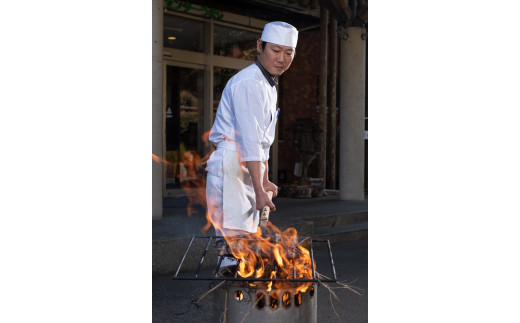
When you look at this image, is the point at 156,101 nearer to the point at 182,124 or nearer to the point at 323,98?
the point at 182,124

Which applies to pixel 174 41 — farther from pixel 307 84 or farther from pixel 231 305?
pixel 231 305

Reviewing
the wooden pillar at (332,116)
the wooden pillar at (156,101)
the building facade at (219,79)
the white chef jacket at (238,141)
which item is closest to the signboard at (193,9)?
the building facade at (219,79)

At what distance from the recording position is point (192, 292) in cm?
502

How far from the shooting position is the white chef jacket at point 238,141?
9.89ft

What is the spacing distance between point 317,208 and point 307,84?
501 centimetres

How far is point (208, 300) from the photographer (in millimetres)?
4859

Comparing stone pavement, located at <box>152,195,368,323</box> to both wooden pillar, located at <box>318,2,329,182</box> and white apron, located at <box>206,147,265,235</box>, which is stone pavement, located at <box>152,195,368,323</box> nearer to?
white apron, located at <box>206,147,265,235</box>

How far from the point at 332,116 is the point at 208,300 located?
24.1 feet

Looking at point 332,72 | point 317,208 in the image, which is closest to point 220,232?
point 317,208

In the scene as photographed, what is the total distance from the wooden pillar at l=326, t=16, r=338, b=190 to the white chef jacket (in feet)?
27.9

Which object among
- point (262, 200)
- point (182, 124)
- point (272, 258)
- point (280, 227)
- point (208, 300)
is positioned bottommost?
point (208, 300)

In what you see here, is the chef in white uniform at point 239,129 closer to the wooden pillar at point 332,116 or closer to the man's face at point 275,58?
the man's face at point 275,58

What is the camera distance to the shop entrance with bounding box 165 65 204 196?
10.2 m

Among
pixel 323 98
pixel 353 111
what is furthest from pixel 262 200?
pixel 323 98
